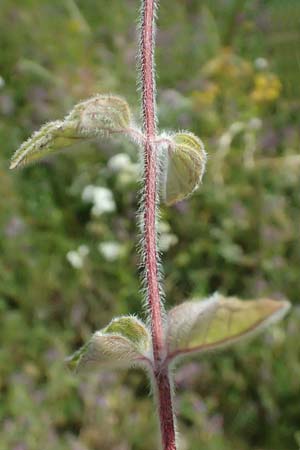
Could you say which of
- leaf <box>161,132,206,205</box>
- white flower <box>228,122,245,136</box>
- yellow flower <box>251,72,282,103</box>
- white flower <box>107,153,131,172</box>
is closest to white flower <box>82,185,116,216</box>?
white flower <box>107,153,131,172</box>

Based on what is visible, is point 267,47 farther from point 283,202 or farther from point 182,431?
point 182,431

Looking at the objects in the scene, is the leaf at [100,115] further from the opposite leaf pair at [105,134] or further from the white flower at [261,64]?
the white flower at [261,64]

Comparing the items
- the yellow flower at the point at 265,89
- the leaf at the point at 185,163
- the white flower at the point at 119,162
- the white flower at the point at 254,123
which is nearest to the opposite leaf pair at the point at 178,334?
the leaf at the point at 185,163

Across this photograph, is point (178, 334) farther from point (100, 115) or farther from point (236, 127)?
point (236, 127)

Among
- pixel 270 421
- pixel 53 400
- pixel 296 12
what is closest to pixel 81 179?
pixel 53 400

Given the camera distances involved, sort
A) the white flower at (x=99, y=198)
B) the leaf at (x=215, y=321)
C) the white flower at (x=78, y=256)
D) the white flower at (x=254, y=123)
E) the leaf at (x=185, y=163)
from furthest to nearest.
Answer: the white flower at (x=254, y=123)
the white flower at (x=99, y=198)
the white flower at (x=78, y=256)
the leaf at (x=185, y=163)
the leaf at (x=215, y=321)

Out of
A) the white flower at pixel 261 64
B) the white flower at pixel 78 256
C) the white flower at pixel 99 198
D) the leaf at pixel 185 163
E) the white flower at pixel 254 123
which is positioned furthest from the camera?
the white flower at pixel 261 64
